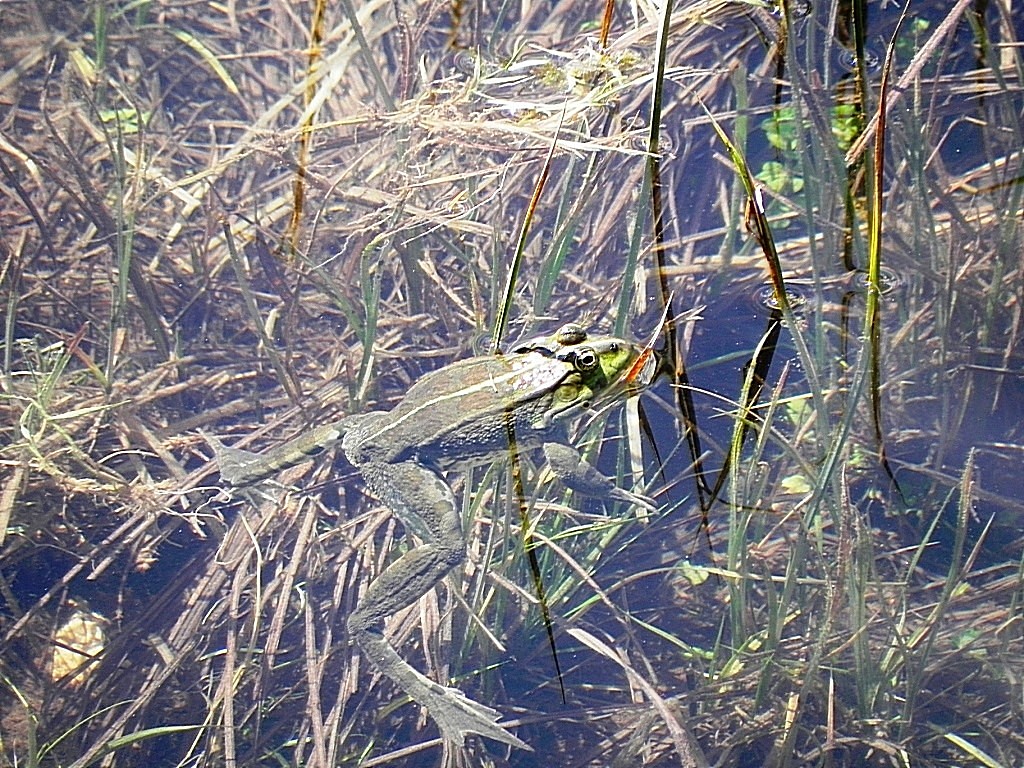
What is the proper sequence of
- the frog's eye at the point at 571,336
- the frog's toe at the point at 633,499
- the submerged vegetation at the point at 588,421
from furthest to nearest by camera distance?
1. the frog's toe at the point at 633,499
2. the frog's eye at the point at 571,336
3. the submerged vegetation at the point at 588,421

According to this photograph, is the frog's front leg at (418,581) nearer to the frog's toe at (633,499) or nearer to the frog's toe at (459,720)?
the frog's toe at (459,720)

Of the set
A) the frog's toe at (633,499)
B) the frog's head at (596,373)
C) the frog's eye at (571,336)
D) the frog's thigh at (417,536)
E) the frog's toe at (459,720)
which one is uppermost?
the frog's eye at (571,336)

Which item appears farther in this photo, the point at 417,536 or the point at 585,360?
the point at 417,536

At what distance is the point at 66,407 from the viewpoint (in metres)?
3.58

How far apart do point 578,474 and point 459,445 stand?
511 millimetres

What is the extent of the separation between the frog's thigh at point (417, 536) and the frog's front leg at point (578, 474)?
0.46 metres

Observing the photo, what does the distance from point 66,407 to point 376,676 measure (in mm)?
1977

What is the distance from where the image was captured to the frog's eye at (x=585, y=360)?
2.93 meters

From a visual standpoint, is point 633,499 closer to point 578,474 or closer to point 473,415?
point 578,474

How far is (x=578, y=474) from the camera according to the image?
308cm

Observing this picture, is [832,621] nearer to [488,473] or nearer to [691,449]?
[691,449]

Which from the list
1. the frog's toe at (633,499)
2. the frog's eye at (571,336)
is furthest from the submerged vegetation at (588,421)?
the frog's eye at (571,336)

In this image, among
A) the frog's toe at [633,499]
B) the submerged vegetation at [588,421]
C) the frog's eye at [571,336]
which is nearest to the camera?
the submerged vegetation at [588,421]

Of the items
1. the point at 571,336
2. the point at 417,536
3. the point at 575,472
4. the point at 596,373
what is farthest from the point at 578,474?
the point at 417,536
